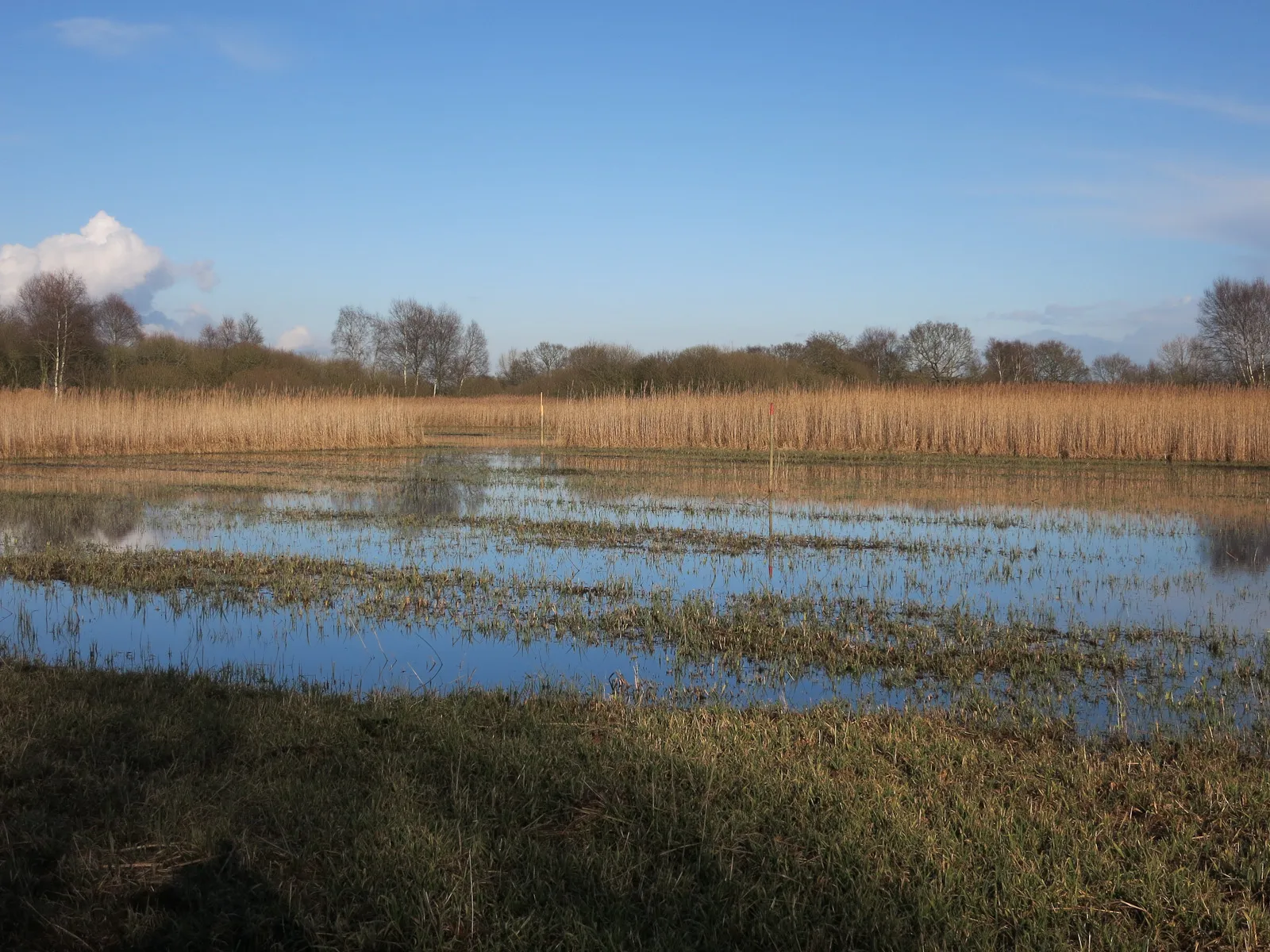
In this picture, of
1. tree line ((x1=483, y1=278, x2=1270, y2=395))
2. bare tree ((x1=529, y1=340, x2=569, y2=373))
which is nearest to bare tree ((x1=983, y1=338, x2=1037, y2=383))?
tree line ((x1=483, y1=278, x2=1270, y2=395))

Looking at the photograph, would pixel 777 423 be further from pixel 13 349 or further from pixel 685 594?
pixel 13 349

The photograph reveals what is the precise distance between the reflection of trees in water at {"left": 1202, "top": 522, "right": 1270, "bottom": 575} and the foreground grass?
6138mm

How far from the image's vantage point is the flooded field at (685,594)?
5832mm

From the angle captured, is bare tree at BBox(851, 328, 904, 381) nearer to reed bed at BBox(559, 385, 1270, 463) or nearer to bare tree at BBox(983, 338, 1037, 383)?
bare tree at BBox(983, 338, 1037, 383)

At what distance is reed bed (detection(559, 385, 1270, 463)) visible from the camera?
23.8 meters

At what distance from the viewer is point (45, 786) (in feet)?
12.3

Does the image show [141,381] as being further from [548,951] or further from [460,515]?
[548,951]

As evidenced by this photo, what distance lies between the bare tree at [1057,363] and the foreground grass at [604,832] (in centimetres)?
6920

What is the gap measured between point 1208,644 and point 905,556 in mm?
3707

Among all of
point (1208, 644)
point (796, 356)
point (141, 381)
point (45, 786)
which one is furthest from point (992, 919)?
point (796, 356)

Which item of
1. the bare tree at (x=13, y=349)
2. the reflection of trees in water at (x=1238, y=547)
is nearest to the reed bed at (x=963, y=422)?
the reflection of trees in water at (x=1238, y=547)

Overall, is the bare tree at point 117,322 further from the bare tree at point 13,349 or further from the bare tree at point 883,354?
the bare tree at point 883,354

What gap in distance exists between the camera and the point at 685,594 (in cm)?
821

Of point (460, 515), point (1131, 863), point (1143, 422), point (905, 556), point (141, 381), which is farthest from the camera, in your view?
point (141, 381)
